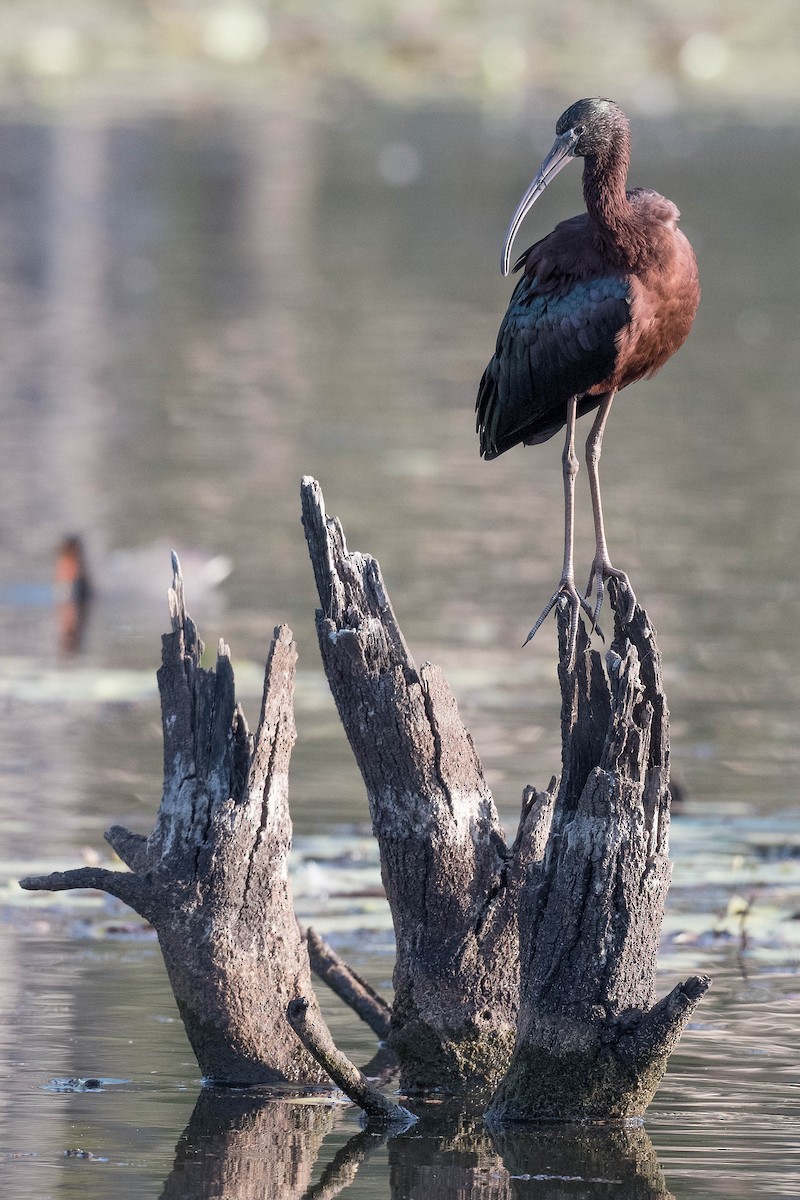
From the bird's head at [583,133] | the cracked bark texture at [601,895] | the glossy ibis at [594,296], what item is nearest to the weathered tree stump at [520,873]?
the cracked bark texture at [601,895]

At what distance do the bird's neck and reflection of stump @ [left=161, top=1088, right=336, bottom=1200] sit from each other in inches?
101

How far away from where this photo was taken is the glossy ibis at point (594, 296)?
24.3 ft

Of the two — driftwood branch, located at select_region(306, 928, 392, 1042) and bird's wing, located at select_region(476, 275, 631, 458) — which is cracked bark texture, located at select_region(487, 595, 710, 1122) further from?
bird's wing, located at select_region(476, 275, 631, 458)

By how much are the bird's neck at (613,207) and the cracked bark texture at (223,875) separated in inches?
58.1

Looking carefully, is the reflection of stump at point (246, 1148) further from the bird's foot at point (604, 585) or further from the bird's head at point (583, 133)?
the bird's head at point (583, 133)

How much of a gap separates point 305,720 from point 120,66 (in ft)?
163

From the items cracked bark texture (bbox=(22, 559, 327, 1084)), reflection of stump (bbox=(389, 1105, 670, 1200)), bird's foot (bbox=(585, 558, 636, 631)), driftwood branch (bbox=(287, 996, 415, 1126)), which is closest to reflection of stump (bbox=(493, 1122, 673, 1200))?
reflection of stump (bbox=(389, 1105, 670, 1200))

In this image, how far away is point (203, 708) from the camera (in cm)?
730

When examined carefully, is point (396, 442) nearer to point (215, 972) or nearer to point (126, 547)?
point (126, 547)

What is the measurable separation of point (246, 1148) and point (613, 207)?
9.23ft

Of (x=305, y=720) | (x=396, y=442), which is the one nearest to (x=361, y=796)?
(x=305, y=720)

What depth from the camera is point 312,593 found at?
1452cm

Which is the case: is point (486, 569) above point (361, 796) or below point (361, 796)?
above

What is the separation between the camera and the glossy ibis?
292 inches
